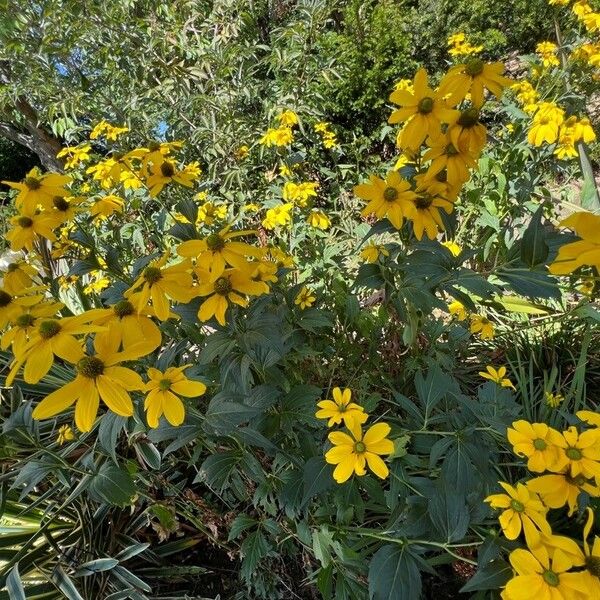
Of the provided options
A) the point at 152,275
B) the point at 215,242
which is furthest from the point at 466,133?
the point at 152,275

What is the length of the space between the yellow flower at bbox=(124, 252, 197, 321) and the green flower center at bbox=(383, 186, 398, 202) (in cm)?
36

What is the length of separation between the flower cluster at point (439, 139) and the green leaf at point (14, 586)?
108 cm

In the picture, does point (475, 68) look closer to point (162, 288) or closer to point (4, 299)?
point (162, 288)

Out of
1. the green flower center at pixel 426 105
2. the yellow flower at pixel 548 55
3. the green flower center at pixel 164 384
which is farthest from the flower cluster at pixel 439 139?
the yellow flower at pixel 548 55

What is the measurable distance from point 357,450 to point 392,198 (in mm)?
426

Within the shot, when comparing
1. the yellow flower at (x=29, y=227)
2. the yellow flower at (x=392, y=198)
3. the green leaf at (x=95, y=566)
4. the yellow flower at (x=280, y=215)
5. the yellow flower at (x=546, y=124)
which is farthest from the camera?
the yellow flower at (x=280, y=215)

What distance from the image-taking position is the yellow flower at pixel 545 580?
1.53ft

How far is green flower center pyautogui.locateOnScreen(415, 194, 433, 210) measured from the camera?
2.58 ft

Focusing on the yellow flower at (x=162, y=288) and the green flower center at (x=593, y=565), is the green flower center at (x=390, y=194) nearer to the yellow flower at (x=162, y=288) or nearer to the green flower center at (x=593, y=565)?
the yellow flower at (x=162, y=288)

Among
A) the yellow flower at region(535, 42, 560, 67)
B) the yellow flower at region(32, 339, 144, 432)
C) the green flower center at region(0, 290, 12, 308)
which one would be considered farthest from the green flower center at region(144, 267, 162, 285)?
the yellow flower at region(535, 42, 560, 67)

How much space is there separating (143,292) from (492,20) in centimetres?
419

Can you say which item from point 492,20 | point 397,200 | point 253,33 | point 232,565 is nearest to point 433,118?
point 397,200

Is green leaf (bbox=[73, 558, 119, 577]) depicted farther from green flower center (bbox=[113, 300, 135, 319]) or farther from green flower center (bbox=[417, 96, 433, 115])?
green flower center (bbox=[417, 96, 433, 115])

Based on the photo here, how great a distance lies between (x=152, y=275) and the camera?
2.22ft
